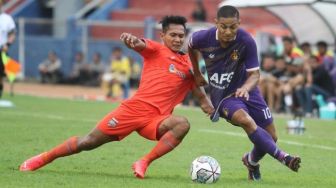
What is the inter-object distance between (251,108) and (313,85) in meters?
13.1

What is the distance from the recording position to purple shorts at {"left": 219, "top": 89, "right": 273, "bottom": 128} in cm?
1001

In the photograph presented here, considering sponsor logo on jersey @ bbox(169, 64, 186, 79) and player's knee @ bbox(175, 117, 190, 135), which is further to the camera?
sponsor logo on jersey @ bbox(169, 64, 186, 79)

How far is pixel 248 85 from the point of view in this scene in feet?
32.7

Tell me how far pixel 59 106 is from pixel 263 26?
509 inches

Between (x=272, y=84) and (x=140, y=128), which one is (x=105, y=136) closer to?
(x=140, y=128)

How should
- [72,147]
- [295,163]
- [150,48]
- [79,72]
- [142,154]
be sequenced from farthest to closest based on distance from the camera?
[79,72], [142,154], [72,147], [150,48], [295,163]

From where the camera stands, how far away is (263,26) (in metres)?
34.6

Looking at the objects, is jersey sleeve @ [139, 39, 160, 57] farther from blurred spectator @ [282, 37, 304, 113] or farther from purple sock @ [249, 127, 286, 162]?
blurred spectator @ [282, 37, 304, 113]

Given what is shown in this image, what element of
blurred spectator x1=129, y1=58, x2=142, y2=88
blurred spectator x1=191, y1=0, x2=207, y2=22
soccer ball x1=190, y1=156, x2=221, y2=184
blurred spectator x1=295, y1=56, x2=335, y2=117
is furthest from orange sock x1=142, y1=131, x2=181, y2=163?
blurred spectator x1=191, y1=0, x2=207, y2=22

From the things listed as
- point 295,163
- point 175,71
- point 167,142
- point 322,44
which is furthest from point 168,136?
point 322,44

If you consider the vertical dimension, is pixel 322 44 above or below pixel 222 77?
below

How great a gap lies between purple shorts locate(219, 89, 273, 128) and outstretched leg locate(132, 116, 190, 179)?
0.44m

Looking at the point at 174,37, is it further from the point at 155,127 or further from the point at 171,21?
the point at 155,127

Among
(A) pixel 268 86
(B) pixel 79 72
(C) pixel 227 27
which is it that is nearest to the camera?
(C) pixel 227 27
